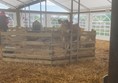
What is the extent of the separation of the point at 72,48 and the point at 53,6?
42.3 ft

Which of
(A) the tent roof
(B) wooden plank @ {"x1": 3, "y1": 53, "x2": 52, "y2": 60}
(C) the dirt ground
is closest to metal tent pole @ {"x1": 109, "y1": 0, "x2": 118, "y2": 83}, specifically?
(C) the dirt ground

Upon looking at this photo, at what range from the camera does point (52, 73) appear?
5.04 meters

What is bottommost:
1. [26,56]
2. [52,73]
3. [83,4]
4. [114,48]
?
[52,73]

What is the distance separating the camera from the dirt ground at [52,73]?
4.46 meters

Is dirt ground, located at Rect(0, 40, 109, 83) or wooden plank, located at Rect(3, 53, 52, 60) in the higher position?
wooden plank, located at Rect(3, 53, 52, 60)

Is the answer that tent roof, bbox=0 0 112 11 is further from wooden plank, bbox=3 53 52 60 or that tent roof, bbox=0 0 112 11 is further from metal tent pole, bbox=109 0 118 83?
metal tent pole, bbox=109 0 118 83

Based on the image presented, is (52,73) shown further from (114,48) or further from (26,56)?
(114,48)

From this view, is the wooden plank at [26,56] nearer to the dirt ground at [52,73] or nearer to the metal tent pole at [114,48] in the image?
the dirt ground at [52,73]

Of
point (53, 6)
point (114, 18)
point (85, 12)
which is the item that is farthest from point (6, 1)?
point (114, 18)

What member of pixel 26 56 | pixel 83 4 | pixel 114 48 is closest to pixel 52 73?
pixel 26 56

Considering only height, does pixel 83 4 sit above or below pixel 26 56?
above

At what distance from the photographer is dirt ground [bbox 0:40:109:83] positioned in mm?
4462

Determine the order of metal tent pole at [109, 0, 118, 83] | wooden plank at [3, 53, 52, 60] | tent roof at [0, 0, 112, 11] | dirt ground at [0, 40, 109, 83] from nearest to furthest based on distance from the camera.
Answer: metal tent pole at [109, 0, 118, 83] < dirt ground at [0, 40, 109, 83] < wooden plank at [3, 53, 52, 60] < tent roof at [0, 0, 112, 11]

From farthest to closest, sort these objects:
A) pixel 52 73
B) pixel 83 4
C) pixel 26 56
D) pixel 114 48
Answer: pixel 83 4 → pixel 26 56 → pixel 52 73 → pixel 114 48
